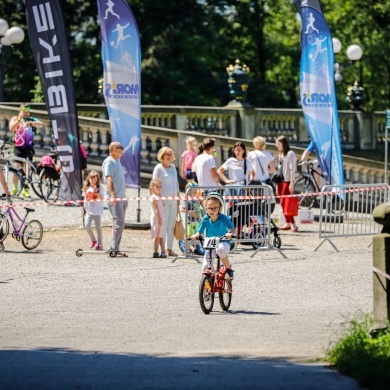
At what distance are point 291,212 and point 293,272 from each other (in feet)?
19.1

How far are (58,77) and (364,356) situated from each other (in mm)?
11499

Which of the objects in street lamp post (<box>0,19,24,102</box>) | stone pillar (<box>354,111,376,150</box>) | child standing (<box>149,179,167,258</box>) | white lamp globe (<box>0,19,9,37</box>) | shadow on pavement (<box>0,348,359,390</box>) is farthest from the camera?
stone pillar (<box>354,111,376,150</box>)

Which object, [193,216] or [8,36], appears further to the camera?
[8,36]

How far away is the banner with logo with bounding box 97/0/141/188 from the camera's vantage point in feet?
74.1

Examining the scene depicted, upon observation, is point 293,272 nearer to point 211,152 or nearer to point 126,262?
point 126,262

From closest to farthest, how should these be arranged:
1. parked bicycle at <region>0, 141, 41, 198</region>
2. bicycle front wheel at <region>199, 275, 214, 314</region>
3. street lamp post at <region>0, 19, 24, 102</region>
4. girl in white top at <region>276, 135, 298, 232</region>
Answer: bicycle front wheel at <region>199, 275, 214, 314</region> → girl in white top at <region>276, 135, 298, 232</region> → parked bicycle at <region>0, 141, 41, 198</region> → street lamp post at <region>0, 19, 24, 102</region>

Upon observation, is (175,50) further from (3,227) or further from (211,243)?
(211,243)

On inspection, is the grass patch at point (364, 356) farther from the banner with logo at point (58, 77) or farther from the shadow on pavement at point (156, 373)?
the banner with logo at point (58, 77)

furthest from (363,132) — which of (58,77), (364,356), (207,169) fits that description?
(364,356)

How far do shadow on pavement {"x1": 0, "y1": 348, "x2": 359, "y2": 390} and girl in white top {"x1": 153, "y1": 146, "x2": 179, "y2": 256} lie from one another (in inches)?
344

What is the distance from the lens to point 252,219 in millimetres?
21297

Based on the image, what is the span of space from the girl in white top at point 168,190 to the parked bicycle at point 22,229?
190 centimetres

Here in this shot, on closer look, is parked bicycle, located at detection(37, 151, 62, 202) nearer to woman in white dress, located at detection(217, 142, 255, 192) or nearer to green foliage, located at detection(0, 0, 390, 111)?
woman in white dress, located at detection(217, 142, 255, 192)

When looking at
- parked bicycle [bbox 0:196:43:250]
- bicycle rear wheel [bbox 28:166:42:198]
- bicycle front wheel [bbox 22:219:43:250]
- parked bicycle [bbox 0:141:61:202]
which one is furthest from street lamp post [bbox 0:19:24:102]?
bicycle front wheel [bbox 22:219:43:250]
